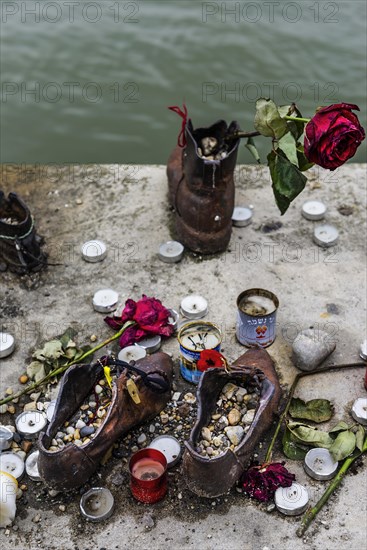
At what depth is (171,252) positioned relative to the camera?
15.6 feet

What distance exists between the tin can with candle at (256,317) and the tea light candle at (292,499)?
2.87ft

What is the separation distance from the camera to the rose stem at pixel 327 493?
327 cm

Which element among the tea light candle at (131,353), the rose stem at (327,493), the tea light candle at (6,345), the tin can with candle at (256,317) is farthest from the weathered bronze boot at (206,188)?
the rose stem at (327,493)

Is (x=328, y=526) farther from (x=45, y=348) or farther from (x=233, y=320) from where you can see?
(x=45, y=348)

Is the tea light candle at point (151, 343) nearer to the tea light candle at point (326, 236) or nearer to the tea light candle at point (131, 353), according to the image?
the tea light candle at point (131, 353)

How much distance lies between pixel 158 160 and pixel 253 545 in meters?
3.76

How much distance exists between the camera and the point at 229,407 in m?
3.68

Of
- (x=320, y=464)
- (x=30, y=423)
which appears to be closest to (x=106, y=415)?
(x=30, y=423)

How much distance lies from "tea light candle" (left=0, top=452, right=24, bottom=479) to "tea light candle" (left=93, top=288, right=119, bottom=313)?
1096 millimetres

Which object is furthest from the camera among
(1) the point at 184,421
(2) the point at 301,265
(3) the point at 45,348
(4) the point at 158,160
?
(4) the point at 158,160

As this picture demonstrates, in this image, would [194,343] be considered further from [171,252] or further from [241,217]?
[241,217]

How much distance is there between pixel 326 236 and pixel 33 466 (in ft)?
7.98

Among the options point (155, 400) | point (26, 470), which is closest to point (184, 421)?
point (155, 400)

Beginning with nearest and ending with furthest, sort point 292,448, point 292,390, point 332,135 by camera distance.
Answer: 1. point 332,135
2. point 292,448
3. point 292,390
